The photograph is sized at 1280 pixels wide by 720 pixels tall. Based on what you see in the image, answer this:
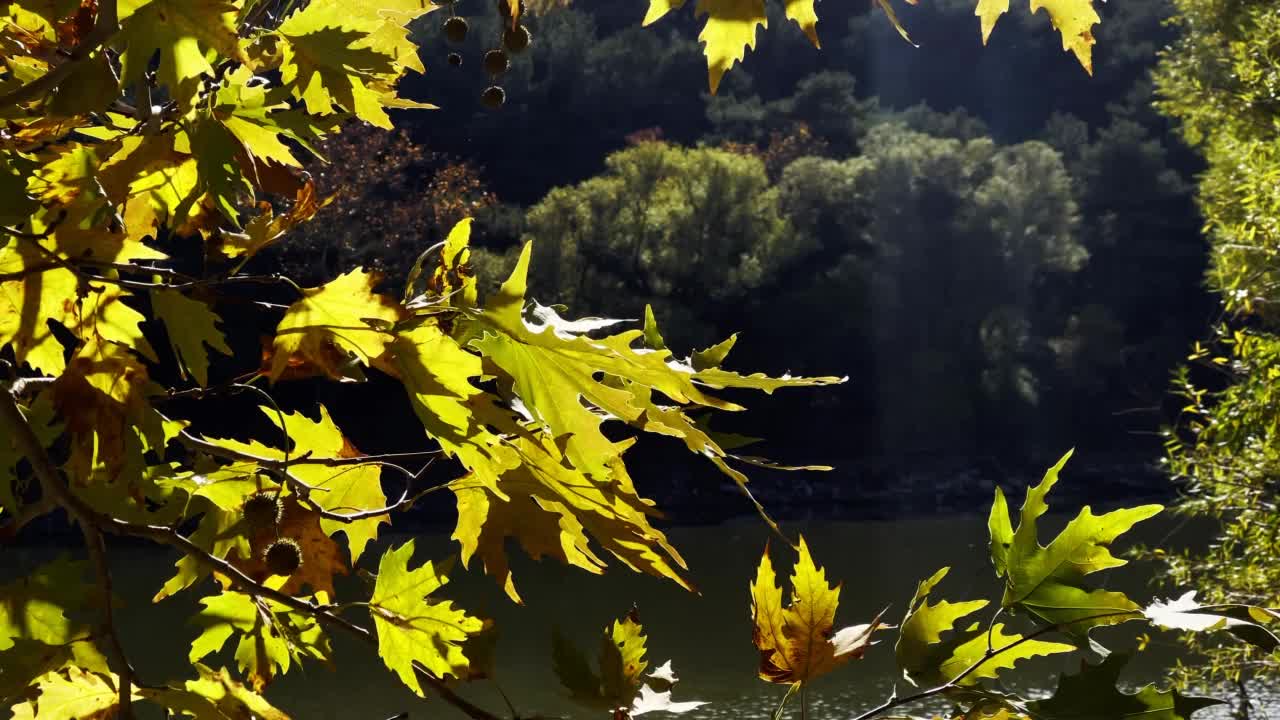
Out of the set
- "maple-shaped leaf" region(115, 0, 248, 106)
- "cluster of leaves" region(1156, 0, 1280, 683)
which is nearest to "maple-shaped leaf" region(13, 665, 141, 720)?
"maple-shaped leaf" region(115, 0, 248, 106)

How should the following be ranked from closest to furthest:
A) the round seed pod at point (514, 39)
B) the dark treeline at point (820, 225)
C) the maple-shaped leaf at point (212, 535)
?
1. the maple-shaped leaf at point (212, 535)
2. the round seed pod at point (514, 39)
3. the dark treeline at point (820, 225)

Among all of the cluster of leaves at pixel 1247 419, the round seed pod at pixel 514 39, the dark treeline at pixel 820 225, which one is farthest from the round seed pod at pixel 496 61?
the dark treeline at pixel 820 225

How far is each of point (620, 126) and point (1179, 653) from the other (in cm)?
1320

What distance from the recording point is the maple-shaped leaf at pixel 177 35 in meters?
0.57

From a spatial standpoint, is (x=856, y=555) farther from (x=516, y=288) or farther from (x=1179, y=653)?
(x=516, y=288)

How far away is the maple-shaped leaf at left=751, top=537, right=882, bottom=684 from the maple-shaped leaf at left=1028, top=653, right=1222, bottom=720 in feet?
0.33

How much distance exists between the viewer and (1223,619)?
1.65ft

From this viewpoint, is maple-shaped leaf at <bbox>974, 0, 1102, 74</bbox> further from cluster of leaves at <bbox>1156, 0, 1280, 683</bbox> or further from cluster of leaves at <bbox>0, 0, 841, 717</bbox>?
cluster of leaves at <bbox>1156, 0, 1280, 683</bbox>

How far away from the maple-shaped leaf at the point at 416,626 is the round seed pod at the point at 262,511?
73mm

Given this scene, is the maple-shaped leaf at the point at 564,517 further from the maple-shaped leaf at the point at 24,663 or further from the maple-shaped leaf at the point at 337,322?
the maple-shaped leaf at the point at 24,663

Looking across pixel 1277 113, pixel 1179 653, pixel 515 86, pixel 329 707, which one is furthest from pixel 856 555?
pixel 515 86

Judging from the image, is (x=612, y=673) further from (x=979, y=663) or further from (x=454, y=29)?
(x=454, y=29)

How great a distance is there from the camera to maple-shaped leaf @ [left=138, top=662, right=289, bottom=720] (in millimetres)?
621

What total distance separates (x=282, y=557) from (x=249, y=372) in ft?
0.33
